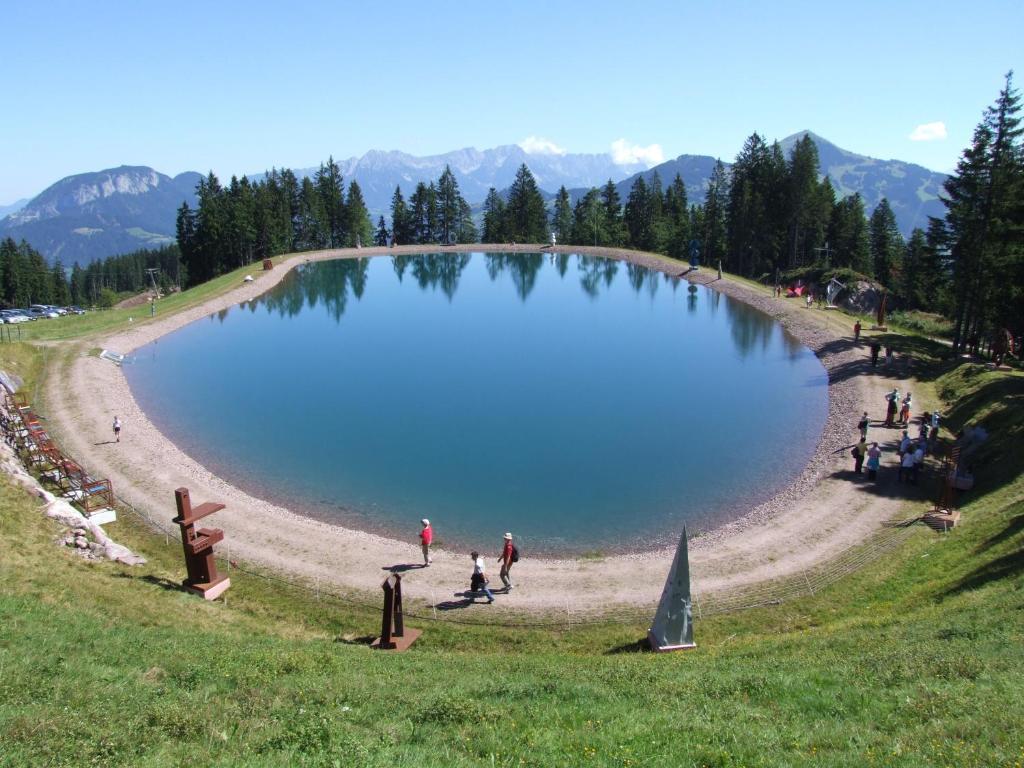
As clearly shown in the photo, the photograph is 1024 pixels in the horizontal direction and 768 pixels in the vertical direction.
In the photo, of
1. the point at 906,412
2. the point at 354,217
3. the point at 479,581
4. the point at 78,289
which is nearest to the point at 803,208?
the point at 906,412

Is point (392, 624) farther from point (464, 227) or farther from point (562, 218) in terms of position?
point (562, 218)

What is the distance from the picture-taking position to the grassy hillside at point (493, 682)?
394 inches

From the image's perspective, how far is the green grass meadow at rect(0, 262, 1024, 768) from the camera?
9992mm

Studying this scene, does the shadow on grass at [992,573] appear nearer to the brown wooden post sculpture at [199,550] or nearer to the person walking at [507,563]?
the person walking at [507,563]

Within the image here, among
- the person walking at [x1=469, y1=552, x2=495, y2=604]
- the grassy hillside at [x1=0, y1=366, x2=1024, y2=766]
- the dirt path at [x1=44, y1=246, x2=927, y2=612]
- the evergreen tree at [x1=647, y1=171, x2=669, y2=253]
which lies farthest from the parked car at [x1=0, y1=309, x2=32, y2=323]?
the evergreen tree at [x1=647, y1=171, x2=669, y2=253]

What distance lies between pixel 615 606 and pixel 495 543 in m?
6.56

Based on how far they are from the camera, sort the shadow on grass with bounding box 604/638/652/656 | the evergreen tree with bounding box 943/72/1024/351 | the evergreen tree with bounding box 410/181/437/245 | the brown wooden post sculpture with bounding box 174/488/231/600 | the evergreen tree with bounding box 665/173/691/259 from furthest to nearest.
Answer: the evergreen tree with bounding box 410/181/437/245 < the evergreen tree with bounding box 665/173/691/259 < the evergreen tree with bounding box 943/72/1024/351 < the brown wooden post sculpture with bounding box 174/488/231/600 < the shadow on grass with bounding box 604/638/652/656

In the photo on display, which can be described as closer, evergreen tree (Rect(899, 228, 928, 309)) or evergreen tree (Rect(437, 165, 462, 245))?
evergreen tree (Rect(899, 228, 928, 309))

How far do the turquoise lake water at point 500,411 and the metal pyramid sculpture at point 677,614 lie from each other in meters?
8.00

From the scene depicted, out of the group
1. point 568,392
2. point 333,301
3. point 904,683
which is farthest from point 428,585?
point 333,301

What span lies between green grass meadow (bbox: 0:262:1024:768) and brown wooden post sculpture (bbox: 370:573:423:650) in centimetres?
79

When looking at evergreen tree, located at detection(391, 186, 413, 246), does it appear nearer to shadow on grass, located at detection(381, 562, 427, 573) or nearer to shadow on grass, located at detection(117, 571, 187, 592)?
shadow on grass, located at detection(381, 562, 427, 573)

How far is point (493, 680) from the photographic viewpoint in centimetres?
1395

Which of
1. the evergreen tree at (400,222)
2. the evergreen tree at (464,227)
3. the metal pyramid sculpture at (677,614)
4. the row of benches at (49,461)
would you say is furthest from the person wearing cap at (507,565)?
the evergreen tree at (464,227)
